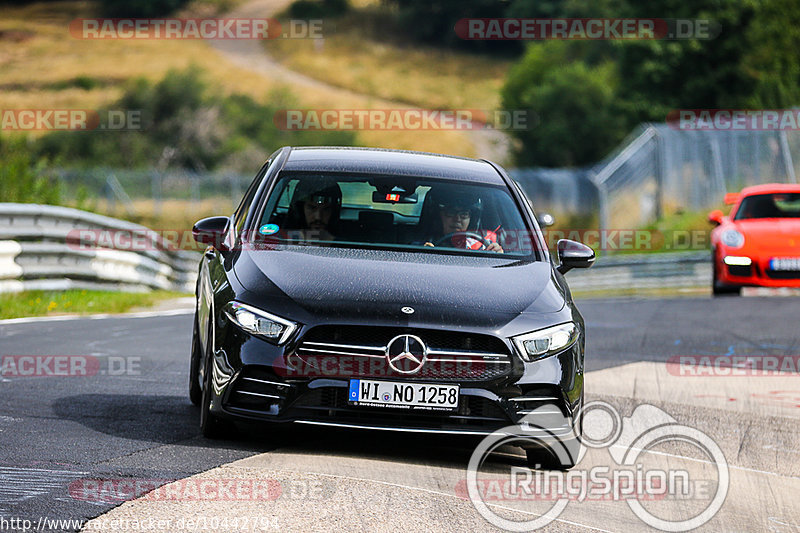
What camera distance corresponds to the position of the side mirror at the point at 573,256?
7.97m

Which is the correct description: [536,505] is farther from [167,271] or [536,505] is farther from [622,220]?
[622,220]

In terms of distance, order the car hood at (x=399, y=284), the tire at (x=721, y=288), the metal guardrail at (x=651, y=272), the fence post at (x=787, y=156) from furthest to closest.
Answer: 1. the fence post at (x=787, y=156)
2. the metal guardrail at (x=651, y=272)
3. the tire at (x=721, y=288)
4. the car hood at (x=399, y=284)

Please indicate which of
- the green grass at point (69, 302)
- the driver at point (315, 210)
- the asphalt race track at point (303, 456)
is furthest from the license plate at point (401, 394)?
the green grass at point (69, 302)

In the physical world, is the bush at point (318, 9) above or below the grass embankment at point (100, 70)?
above

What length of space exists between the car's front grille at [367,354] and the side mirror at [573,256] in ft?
4.79

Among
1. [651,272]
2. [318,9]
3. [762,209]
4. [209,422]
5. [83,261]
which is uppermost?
[318,9]

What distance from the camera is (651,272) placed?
28.5 meters

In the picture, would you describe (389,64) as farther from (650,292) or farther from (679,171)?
(650,292)

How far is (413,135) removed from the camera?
8625 cm

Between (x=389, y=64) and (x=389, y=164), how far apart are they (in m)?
103

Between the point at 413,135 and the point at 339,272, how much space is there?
79.6m

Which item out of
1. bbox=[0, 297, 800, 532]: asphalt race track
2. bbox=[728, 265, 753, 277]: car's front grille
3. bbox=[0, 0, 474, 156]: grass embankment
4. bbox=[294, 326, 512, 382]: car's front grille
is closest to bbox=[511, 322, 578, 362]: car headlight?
bbox=[294, 326, 512, 382]: car's front grille

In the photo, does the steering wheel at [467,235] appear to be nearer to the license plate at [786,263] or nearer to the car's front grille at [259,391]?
the car's front grille at [259,391]

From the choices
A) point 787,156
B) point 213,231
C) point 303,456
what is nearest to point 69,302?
point 213,231
